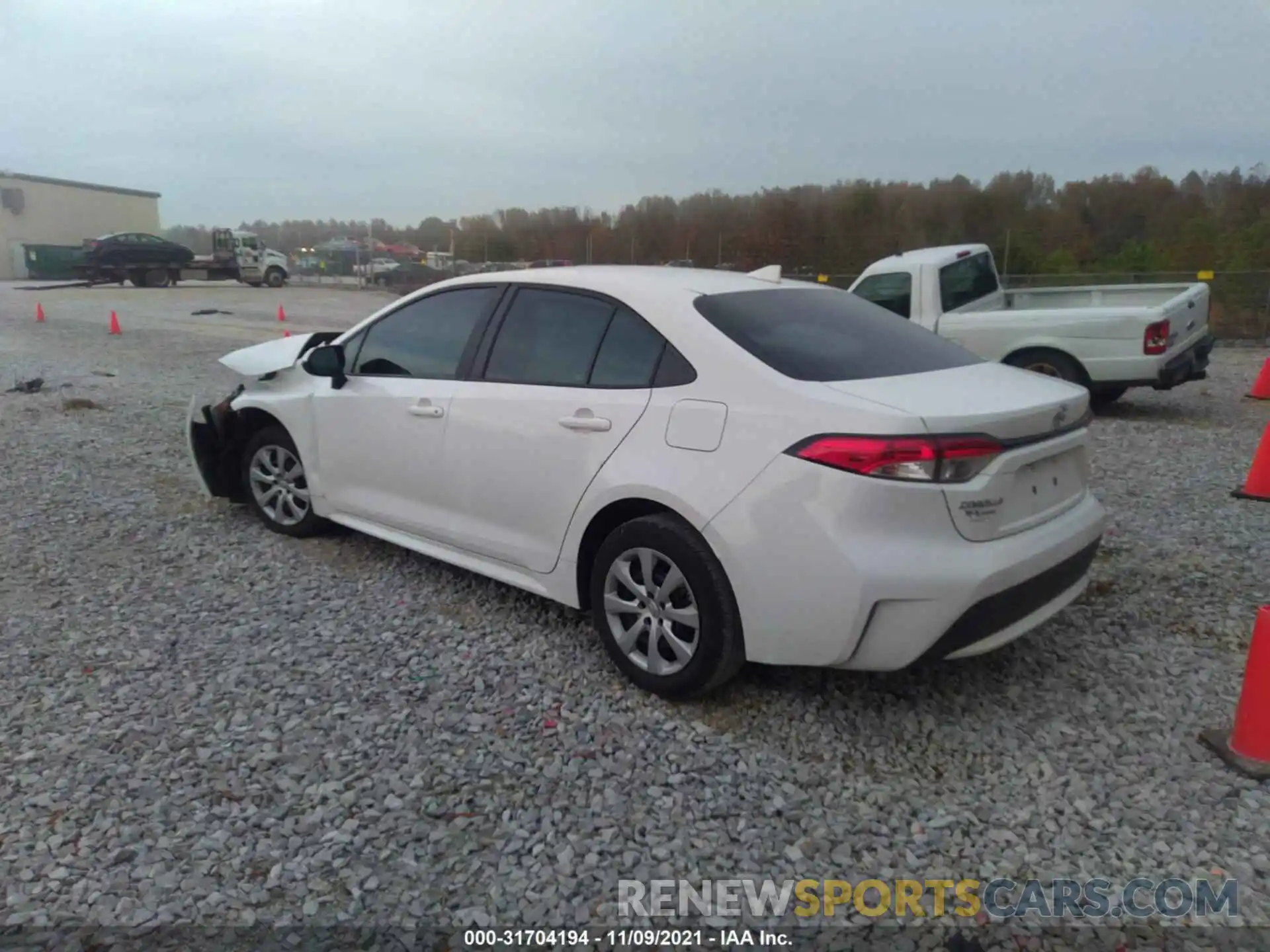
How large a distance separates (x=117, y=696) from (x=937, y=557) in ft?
10.1

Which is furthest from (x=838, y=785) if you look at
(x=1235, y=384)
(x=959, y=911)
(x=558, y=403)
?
(x=1235, y=384)

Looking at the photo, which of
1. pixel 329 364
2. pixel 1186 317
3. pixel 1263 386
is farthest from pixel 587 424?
pixel 1263 386

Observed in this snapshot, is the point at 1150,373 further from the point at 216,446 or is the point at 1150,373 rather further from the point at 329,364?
the point at 216,446

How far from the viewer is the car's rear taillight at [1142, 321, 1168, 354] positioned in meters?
8.52

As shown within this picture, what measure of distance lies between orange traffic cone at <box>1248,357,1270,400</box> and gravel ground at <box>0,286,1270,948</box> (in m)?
6.72

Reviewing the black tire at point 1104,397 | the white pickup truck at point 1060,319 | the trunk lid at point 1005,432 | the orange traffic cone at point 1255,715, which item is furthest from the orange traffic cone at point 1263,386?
the orange traffic cone at point 1255,715

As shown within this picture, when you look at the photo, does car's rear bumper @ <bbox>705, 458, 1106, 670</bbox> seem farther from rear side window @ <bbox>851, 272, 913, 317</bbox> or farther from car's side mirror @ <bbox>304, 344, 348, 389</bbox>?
rear side window @ <bbox>851, 272, 913, 317</bbox>

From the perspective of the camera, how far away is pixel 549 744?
324 centimetres

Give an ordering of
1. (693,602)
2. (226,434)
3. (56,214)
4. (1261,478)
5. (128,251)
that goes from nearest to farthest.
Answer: (693,602), (226,434), (1261,478), (128,251), (56,214)

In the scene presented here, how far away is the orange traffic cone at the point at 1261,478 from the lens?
6.14 metres

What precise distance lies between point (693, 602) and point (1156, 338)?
23.6 ft

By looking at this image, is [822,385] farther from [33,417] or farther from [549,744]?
[33,417]

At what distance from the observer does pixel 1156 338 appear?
8.55m

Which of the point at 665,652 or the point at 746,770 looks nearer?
the point at 746,770
